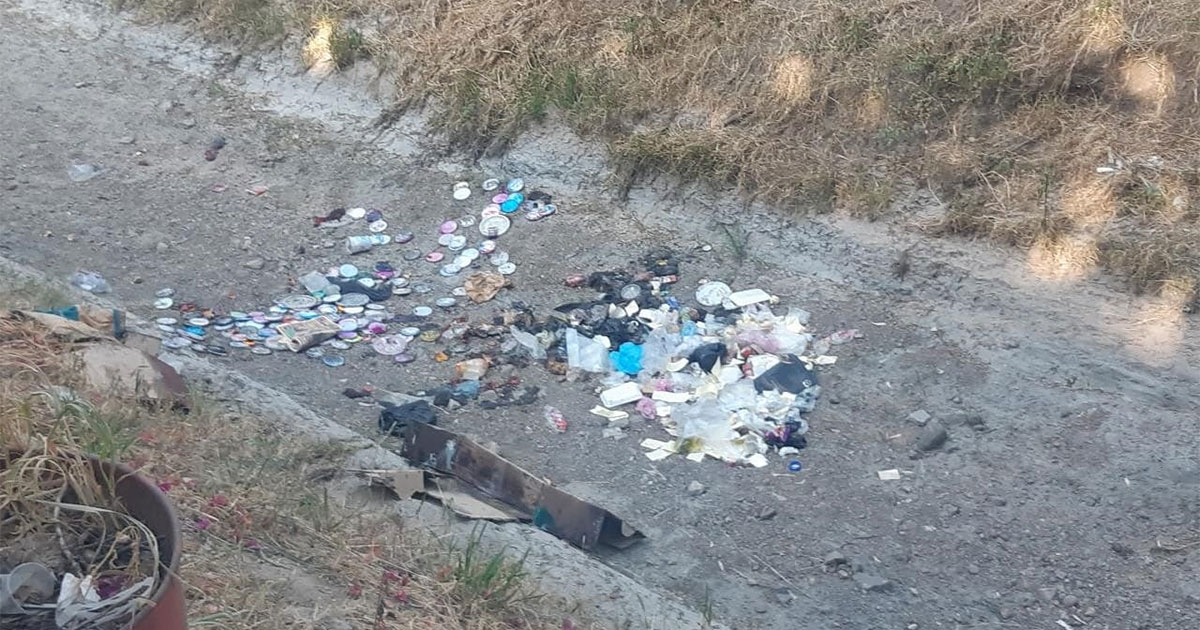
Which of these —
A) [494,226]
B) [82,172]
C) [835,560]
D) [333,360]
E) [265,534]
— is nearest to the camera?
[265,534]

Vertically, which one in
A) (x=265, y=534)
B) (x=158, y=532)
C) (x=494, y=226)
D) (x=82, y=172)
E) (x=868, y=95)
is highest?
(x=158, y=532)

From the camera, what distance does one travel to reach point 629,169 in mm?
6410

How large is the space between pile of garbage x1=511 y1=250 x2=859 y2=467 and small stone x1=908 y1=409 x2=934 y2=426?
1.35 feet

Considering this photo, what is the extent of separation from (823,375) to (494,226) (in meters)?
2.13

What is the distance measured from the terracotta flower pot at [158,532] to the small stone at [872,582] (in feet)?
8.02

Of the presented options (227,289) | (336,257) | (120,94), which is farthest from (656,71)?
(120,94)

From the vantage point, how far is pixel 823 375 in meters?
5.12

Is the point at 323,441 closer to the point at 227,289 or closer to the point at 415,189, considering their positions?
the point at 227,289

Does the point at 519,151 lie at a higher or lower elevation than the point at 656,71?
lower

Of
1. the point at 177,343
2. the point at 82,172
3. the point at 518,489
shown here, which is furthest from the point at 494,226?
the point at 82,172

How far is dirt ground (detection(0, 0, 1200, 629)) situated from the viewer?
407 centimetres

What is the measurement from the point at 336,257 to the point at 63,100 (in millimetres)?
2817

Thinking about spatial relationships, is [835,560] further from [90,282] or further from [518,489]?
[90,282]

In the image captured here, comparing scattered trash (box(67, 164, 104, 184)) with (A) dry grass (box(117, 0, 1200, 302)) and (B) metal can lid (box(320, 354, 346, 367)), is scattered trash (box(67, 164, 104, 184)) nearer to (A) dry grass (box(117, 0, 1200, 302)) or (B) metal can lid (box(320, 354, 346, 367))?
(A) dry grass (box(117, 0, 1200, 302))
